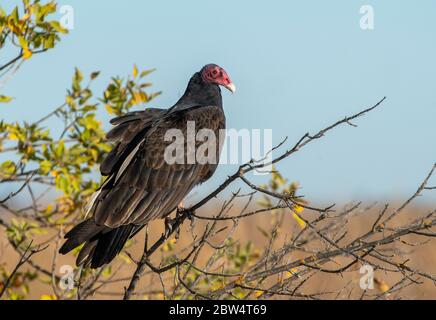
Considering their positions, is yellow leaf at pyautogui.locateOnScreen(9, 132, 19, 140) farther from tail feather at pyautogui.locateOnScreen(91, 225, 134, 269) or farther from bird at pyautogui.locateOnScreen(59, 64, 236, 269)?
tail feather at pyautogui.locateOnScreen(91, 225, 134, 269)

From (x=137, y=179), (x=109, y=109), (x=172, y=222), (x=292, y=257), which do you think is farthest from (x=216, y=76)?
(x=292, y=257)

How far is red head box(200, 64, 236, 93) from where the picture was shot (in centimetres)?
640

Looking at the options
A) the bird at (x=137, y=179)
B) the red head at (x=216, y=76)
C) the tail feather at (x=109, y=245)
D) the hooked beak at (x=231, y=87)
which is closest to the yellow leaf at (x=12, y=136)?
the bird at (x=137, y=179)

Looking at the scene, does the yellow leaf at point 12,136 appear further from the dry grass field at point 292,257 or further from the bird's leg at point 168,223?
the dry grass field at point 292,257

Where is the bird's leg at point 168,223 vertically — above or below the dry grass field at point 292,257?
below

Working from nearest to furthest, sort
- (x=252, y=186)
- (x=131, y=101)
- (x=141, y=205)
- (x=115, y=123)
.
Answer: (x=252, y=186) → (x=141, y=205) → (x=115, y=123) → (x=131, y=101)

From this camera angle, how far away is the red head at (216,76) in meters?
6.40

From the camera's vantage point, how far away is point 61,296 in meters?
5.47

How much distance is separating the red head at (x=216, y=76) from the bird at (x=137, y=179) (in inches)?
15.5

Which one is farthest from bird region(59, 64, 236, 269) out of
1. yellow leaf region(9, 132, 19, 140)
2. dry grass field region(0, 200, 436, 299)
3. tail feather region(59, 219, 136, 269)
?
dry grass field region(0, 200, 436, 299)

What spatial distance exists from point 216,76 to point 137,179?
1.44 metres
